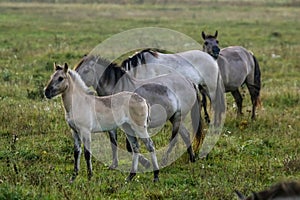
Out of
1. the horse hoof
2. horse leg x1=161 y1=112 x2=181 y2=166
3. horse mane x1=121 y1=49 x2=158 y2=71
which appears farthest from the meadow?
horse mane x1=121 y1=49 x2=158 y2=71

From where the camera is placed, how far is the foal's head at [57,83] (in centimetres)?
772

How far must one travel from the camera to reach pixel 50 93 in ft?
25.3

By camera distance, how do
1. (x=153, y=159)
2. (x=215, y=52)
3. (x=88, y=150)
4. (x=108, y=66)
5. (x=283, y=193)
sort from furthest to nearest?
(x=215, y=52)
(x=108, y=66)
(x=153, y=159)
(x=88, y=150)
(x=283, y=193)

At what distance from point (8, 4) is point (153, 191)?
1563 inches

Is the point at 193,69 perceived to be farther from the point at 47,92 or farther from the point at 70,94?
the point at 47,92

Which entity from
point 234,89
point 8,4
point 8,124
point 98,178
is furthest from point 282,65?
point 8,4

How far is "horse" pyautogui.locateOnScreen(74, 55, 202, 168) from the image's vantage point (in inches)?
345

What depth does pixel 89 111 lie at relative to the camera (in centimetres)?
781

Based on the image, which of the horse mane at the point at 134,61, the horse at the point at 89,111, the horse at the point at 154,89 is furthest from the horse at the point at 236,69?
the horse at the point at 89,111

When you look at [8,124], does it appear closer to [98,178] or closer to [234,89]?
[98,178]

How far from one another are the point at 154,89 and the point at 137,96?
83cm

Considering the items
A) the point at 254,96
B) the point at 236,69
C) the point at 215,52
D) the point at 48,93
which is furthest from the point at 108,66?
the point at 254,96

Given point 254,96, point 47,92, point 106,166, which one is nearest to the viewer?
point 47,92

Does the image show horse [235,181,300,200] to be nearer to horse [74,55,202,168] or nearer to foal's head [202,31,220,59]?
horse [74,55,202,168]
